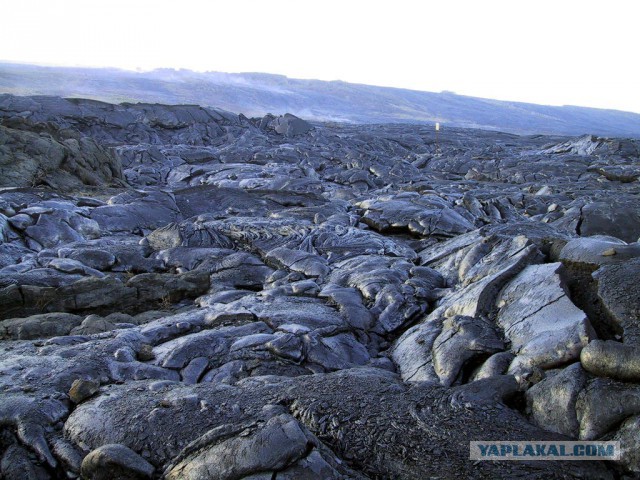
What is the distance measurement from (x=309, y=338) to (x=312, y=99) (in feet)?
280

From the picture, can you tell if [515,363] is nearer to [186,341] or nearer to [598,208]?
[186,341]

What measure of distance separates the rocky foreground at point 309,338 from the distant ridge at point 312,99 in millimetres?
53110

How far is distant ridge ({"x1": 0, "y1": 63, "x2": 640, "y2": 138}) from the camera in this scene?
68.1m

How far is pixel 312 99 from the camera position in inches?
3433

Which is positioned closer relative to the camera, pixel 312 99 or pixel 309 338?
pixel 309 338

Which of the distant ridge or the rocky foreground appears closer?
the rocky foreground

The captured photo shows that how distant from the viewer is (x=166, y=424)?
13.6 feet

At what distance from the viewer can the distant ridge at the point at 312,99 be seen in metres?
68.1

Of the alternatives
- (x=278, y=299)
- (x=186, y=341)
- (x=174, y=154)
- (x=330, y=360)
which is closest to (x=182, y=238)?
(x=278, y=299)

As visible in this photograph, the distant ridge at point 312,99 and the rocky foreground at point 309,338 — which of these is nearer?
the rocky foreground at point 309,338

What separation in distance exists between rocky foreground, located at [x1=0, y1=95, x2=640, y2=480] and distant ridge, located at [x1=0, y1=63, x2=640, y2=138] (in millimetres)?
53110

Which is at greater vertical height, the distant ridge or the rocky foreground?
the distant ridge

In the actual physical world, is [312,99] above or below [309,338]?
above

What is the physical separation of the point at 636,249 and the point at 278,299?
4.84m
